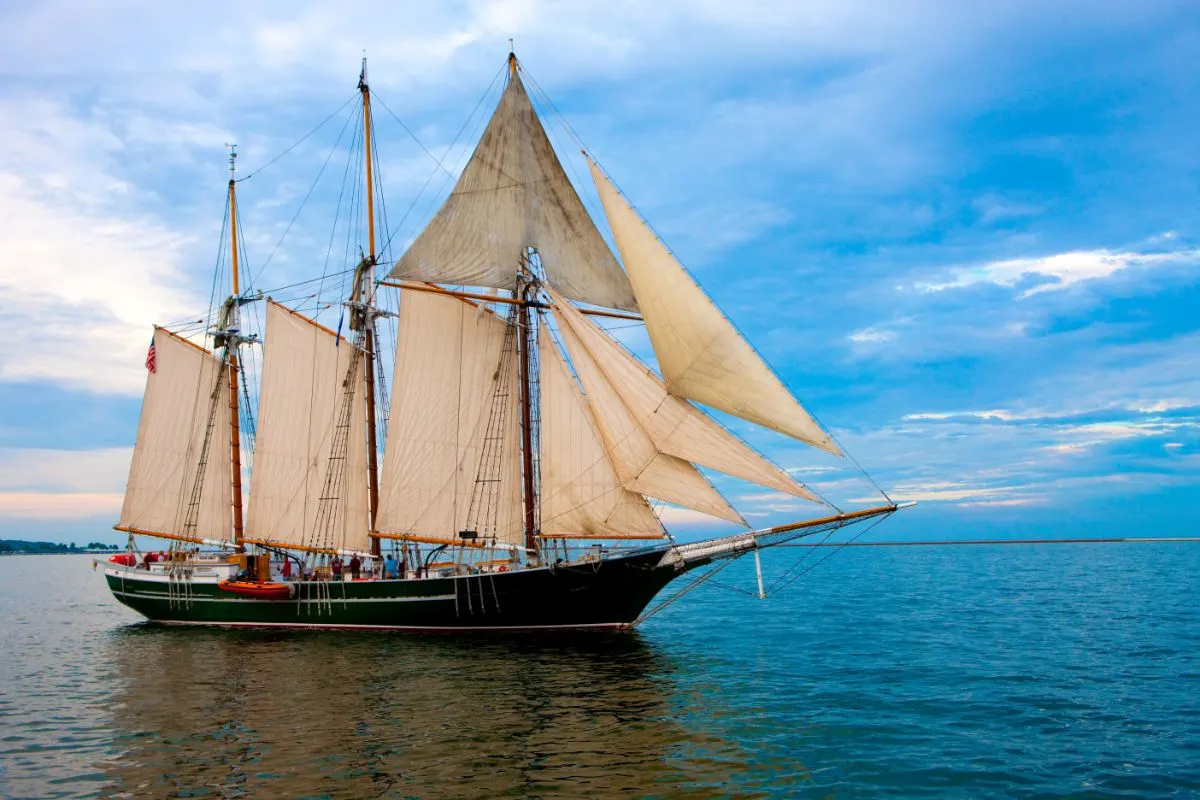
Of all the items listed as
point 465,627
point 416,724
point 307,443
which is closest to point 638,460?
point 465,627

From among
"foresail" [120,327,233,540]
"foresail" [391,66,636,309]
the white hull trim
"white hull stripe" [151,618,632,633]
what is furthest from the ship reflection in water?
"foresail" [120,327,233,540]

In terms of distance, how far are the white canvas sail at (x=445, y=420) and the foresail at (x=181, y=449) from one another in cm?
1540

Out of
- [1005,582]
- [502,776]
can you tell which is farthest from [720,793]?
[1005,582]

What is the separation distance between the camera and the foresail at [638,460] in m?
30.9

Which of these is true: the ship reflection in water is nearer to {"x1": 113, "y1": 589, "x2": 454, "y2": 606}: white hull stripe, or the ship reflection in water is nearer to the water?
the water

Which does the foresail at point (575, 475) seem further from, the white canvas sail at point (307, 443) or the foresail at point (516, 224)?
the white canvas sail at point (307, 443)

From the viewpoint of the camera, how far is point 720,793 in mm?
15398

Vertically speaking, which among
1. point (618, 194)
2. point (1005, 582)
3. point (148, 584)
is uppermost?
point (618, 194)

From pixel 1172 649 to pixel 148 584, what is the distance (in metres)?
47.1

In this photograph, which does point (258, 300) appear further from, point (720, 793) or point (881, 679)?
point (720, 793)

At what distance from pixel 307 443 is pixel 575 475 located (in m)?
18.2

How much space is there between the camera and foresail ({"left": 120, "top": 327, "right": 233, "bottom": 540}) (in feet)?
160

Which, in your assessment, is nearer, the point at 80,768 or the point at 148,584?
the point at 80,768

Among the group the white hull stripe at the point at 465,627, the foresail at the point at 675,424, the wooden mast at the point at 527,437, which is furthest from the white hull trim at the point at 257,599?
the foresail at the point at 675,424
